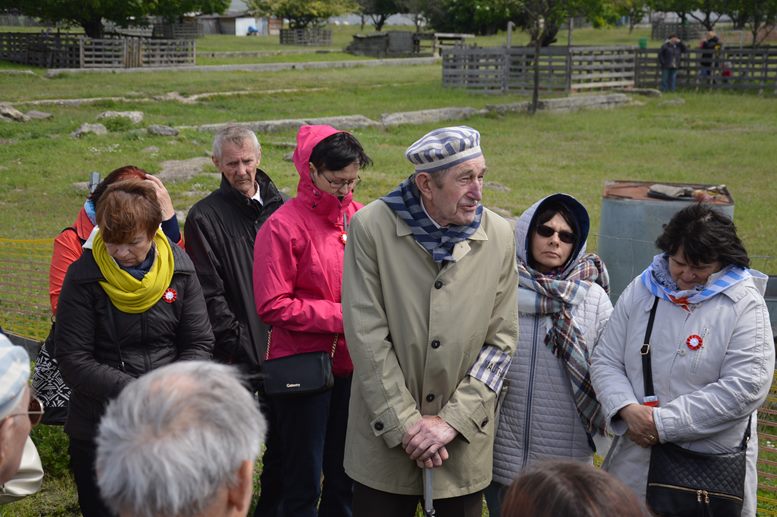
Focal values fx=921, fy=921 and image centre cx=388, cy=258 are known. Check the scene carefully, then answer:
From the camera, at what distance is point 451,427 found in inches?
136

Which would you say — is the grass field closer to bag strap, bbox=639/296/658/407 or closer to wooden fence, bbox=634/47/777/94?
wooden fence, bbox=634/47/777/94

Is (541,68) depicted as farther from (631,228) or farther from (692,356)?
(692,356)

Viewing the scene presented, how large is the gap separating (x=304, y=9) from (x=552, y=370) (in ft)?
195

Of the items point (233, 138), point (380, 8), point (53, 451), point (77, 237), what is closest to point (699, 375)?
point (233, 138)

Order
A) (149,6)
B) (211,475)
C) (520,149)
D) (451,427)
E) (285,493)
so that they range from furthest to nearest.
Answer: (149,6)
(520,149)
(285,493)
(451,427)
(211,475)

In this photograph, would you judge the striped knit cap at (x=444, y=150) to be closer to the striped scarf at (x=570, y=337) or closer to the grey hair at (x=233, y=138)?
the striped scarf at (x=570, y=337)

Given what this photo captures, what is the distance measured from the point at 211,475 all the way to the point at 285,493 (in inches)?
91.3

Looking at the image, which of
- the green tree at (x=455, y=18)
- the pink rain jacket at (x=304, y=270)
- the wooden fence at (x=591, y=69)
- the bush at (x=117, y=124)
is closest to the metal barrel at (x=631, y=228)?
the pink rain jacket at (x=304, y=270)

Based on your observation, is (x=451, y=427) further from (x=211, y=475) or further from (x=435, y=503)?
(x=211, y=475)

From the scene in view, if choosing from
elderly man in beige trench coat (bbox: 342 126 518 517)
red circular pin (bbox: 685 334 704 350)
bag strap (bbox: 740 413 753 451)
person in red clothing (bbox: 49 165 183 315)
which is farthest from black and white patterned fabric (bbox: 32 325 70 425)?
bag strap (bbox: 740 413 753 451)

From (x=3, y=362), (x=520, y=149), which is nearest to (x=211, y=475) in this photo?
(x=3, y=362)

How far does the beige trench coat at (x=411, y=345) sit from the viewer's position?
3467 millimetres

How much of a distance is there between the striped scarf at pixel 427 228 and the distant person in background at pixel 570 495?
145 centimetres

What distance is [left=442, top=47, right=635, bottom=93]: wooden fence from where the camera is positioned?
92.7 ft
